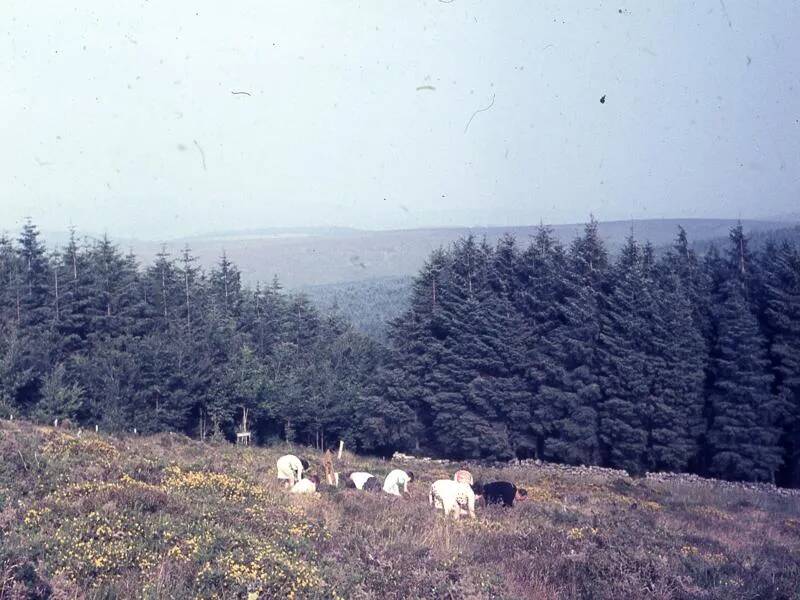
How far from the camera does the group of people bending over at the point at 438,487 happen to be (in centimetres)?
1484

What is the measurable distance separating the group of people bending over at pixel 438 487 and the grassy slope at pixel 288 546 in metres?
0.49

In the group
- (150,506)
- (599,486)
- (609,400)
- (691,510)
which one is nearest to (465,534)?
(150,506)

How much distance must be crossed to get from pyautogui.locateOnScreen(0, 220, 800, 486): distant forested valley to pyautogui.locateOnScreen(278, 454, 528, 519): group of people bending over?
2213cm

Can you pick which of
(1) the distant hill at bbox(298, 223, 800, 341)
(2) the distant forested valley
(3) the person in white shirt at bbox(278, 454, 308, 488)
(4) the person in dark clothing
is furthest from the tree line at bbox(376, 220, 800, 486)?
(1) the distant hill at bbox(298, 223, 800, 341)

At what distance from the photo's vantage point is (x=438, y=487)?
14953 mm

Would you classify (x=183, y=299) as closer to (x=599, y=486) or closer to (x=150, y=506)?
(x=599, y=486)

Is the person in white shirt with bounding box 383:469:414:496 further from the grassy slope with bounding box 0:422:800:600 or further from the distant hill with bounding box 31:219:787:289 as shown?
the distant hill with bounding box 31:219:787:289

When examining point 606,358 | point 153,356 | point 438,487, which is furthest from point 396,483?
point 153,356

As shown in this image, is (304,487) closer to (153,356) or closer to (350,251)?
(153,356)

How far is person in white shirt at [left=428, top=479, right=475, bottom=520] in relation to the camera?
14674mm

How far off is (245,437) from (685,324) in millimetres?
26190

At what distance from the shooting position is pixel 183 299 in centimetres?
5103

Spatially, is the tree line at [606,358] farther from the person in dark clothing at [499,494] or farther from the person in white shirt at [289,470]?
the person in white shirt at [289,470]

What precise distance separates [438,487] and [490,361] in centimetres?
2780
